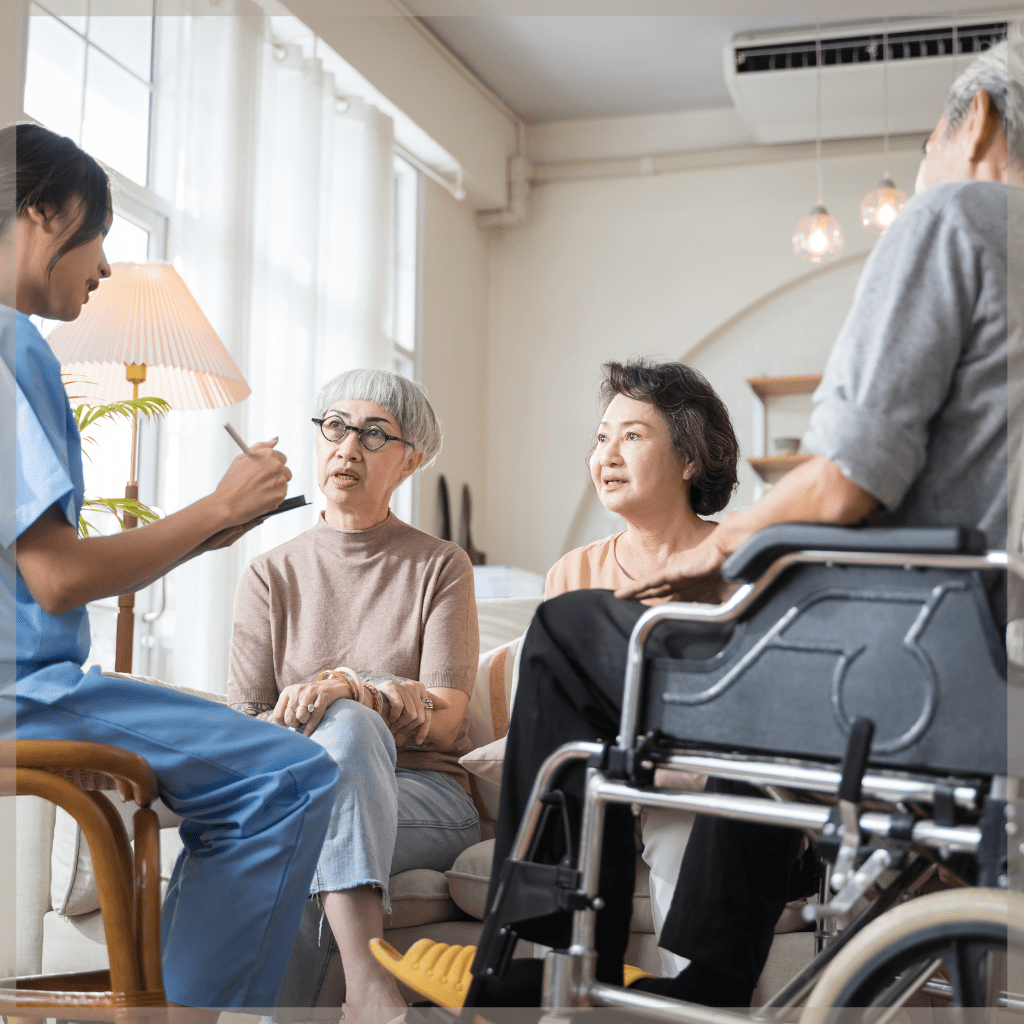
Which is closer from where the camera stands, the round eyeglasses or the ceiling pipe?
the round eyeglasses

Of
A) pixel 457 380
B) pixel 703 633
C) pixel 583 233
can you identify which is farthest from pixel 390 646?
pixel 583 233

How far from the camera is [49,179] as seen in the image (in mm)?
1514

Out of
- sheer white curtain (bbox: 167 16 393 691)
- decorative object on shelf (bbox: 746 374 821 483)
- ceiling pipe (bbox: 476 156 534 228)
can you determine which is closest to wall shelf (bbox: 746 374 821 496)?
decorative object on shelf (bbox: 746 374 821 483)

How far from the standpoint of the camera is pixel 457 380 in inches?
239

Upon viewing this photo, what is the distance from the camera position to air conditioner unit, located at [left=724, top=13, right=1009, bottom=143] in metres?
5.05

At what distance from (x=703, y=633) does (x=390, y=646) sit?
1113mm

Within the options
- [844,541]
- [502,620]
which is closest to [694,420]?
[502,620]

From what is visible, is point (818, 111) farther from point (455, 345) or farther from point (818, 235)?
point (455, 345)

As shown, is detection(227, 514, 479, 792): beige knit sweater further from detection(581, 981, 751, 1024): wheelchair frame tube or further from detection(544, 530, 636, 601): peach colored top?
detection(581, 981, 751, 1024): wheelchair frame tube

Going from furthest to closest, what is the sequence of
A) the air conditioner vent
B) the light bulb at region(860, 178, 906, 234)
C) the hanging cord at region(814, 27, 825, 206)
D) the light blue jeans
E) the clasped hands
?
1. the hanging cord at region(814, 27, 825, 206)
2. the air conditioner vent
3. the light bulb at region(860, 178, 906, 234)
4. the clasped hands
5. the light blue jeans

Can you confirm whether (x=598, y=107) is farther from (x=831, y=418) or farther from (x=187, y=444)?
(x=831, y=418)

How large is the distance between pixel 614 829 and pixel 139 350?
1719mm

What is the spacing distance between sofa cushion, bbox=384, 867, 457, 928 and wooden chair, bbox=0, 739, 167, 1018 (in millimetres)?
525

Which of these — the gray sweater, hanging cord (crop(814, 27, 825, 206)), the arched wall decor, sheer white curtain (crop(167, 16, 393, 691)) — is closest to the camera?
the gray sweater
